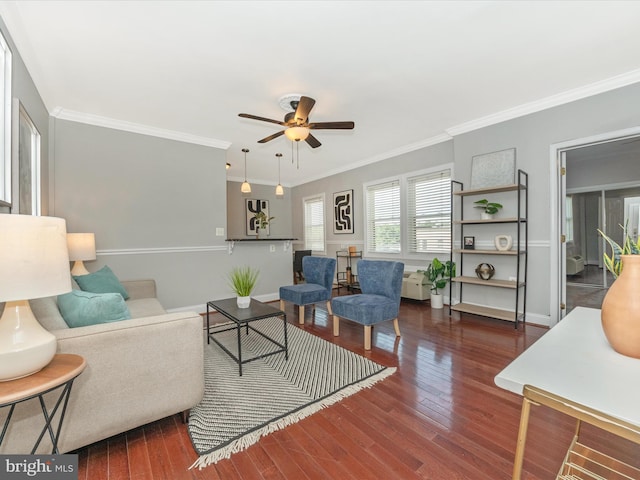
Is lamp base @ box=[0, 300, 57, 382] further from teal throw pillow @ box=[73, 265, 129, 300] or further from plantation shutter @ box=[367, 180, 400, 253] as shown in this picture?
plantation shutter @ box=[367, 180, 400, 253]

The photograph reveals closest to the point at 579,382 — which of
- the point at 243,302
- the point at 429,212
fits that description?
the point at 243,302

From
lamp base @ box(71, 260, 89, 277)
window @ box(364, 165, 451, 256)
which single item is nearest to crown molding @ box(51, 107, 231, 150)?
lamp base @ box(71, 260, 89, 277)

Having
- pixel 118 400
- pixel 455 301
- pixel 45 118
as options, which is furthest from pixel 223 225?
pixel 455 301

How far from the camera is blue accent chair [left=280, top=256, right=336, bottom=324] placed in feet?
12.0

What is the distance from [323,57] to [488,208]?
279 centimetres

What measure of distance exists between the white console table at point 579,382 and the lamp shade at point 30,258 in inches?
63.4

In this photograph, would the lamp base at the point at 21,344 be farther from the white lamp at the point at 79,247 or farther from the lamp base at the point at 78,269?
the lamp base at the point at 78,269

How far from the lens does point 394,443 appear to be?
5.15 ft

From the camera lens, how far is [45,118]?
3.13m

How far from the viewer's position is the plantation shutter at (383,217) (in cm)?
535

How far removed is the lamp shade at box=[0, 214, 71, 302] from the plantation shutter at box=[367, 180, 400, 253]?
4.90m

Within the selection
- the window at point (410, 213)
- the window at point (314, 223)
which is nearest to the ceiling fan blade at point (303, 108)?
the window at point (410, 213)

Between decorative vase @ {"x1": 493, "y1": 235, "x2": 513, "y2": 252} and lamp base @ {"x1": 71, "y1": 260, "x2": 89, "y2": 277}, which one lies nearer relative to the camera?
lamp base @ {"x1": 71, "y1": 260, "x2": 89, "y2": 277}

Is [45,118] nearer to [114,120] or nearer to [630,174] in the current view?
[114,120]
